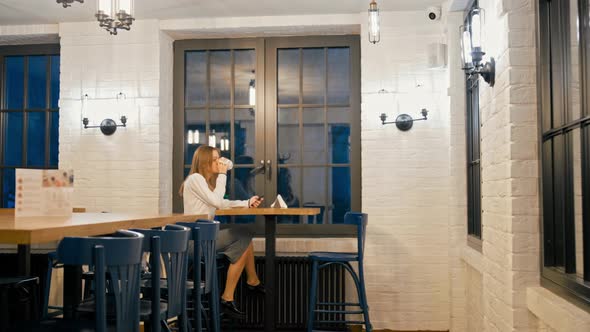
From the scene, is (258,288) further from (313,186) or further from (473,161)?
(313,186)

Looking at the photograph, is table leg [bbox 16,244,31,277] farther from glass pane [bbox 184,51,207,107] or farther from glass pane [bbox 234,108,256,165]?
glass pane [bbox 184,51,207,107]

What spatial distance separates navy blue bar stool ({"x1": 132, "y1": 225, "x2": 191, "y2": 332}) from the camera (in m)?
2.64

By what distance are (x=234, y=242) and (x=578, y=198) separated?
3.29 metres

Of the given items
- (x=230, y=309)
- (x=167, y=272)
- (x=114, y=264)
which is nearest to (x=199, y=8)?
(x=230, y=309)

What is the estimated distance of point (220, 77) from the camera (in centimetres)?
948

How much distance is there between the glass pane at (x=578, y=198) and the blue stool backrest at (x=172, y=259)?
1618 millimetres

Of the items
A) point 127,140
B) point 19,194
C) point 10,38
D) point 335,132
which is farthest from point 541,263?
point 335,132

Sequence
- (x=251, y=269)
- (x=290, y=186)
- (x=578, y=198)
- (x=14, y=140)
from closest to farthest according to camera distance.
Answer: (x=578, y=198) < (x=251, y=269) < (x=14, y=140) < (x=290, y=186)

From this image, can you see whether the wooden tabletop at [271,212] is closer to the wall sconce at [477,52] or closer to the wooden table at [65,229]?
the wooden table at [65,229]

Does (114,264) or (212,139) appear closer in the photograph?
(114,264)

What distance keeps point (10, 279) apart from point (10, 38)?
138 inches

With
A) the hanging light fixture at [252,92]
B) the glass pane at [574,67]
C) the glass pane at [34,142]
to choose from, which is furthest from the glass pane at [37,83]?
the glass pane at [574,67]

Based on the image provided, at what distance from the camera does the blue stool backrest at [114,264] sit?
7.10 ft

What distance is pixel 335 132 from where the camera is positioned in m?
9.14
